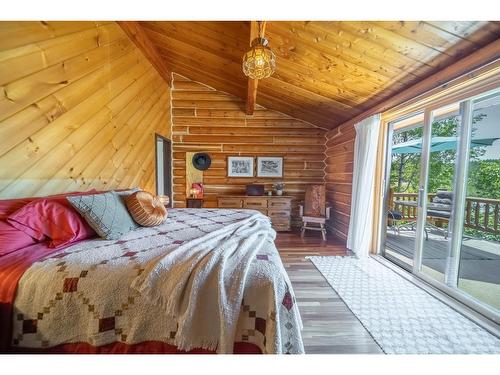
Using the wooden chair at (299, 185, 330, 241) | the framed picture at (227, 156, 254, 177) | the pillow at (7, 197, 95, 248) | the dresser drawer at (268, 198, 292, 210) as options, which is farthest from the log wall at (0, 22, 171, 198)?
the wooden chair at (299, 185, 330, 241)

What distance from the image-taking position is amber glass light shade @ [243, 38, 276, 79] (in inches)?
74.4

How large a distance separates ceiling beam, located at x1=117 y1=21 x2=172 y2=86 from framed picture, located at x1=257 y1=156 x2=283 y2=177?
99.2 inches

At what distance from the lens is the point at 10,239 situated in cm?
121

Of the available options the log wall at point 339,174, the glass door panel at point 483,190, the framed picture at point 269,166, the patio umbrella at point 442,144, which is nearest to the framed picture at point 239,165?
the framed picture at point 269,166

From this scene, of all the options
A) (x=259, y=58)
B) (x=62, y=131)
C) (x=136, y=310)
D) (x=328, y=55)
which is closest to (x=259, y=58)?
(x=259, y=58)

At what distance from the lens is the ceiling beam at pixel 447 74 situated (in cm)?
172

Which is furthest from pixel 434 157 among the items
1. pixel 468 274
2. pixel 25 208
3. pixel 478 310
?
pixel 25 208

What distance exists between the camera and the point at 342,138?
13.9ft

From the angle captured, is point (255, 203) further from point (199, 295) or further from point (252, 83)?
point (199, 295)

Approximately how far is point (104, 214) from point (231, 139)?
357 cm

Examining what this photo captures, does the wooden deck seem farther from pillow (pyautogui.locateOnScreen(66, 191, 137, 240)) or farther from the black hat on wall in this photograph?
the black hat on wall

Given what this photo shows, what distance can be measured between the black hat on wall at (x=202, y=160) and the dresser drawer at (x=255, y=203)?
1.17 meters

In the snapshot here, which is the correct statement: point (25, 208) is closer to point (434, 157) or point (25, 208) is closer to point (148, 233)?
point (148, 233)
